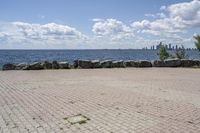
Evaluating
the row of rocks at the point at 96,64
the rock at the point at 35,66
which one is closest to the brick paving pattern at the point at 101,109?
the rock at the point at 35,66

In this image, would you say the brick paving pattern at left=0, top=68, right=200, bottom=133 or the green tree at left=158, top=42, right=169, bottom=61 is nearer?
the brick paving pattern at left=0, top=68, right=200, bottom=133

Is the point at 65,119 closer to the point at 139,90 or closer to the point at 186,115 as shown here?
the point at 186,115

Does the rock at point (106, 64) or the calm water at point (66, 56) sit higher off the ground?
the rock at point (106, 64)

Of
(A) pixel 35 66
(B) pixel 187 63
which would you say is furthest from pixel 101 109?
(B) pixel 187 63

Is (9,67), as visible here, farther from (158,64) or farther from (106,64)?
(158,64)

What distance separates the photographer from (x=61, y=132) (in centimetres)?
538

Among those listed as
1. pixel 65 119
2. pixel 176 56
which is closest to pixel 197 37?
pixel 176 56

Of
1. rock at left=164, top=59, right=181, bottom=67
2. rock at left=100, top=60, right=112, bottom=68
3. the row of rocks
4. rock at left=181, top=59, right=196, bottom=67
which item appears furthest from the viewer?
rock at left=181, top=59, right=196, bottom=67

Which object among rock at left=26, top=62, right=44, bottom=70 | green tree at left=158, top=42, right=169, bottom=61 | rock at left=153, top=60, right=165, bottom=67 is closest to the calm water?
green tree at left=158, top=42, right=169, bottom=61

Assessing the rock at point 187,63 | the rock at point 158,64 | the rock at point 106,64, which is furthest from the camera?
the rock at point 187,63

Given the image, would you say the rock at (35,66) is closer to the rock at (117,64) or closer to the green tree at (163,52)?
the rock at (117,64)

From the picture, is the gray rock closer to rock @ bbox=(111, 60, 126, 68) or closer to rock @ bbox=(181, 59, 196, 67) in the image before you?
rock @ bbox=(111, 60, 126, 68)

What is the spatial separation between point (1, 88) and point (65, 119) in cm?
500

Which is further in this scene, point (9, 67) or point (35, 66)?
point (35, 66)
